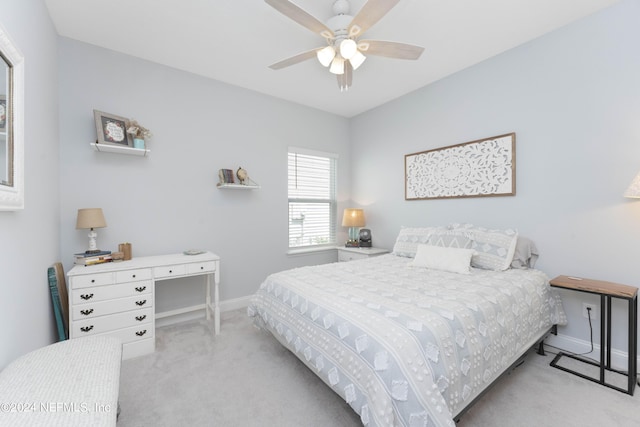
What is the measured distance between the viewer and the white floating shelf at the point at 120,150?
2.43m

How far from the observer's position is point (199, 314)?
10.3 feet

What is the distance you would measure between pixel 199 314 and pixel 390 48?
333cm

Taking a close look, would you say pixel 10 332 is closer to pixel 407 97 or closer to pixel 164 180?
pixel 164 180

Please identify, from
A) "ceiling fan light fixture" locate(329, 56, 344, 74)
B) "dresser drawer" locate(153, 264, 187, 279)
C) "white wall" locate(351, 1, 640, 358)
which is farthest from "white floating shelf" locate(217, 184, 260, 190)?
"white wall" locate(351, 1, 640, 358)

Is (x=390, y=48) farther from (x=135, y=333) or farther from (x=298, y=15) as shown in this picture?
(x=135, y=333)

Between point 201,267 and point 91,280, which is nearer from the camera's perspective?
point 91,280

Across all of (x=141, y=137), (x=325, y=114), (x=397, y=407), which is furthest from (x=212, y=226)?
(x=397, y=407)

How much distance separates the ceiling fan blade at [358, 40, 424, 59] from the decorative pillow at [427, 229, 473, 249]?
176 centimetres

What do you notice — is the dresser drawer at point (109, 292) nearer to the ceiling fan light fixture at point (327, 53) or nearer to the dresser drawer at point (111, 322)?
the dresser drawer at point (111, 322)

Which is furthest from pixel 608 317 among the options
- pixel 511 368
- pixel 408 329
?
pixel 408 329

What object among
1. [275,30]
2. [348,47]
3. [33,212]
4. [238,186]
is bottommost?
[33,212]

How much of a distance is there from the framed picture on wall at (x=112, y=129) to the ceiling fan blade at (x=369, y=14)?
2.27 meters

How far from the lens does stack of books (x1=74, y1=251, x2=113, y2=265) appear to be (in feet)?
7.37

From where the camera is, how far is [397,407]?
1.18m
